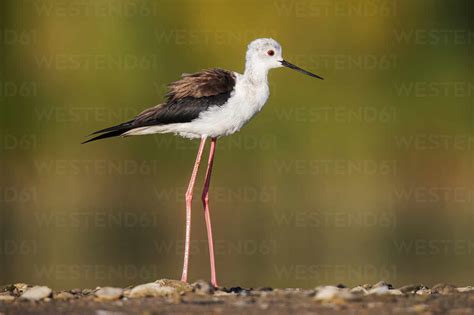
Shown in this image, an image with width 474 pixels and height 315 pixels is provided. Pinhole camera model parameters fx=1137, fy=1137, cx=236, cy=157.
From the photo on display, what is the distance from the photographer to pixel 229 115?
14.6 metres

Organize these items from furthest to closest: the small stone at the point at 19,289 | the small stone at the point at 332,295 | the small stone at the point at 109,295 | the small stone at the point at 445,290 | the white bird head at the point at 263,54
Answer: the white bird head at the point at 263,54, the small stone at the point at 19,289, the small stone at the point at 445,290, the small stone at the point at 109,295, the small stone at the point at 332,295

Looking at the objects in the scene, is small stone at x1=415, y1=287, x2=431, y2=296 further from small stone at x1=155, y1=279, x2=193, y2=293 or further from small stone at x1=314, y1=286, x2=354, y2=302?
small stone at x1=155, y1=279, x2=193, y2=293

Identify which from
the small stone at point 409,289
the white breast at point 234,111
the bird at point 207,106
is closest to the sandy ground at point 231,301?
the small stone at point 409,289

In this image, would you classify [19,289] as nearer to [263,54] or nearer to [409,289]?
[263,54]

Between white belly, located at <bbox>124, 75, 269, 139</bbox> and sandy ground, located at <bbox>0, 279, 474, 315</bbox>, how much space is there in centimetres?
265

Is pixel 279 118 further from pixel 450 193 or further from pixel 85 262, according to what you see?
pixel 85 262

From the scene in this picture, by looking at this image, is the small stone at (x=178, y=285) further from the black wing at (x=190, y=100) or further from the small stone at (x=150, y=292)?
the black wing at (x=190, y=100)

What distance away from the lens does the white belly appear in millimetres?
14555

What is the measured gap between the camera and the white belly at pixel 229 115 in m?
14.6

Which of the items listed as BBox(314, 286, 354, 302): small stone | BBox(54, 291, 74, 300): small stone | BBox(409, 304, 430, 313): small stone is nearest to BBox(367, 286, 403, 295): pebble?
BBox(314, 286, 354, 302): small stone

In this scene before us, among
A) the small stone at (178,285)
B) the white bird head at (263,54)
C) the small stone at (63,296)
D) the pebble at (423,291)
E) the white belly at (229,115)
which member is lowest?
the pebble at (423,291)

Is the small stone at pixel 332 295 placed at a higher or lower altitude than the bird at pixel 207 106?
lower

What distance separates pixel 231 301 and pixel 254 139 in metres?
14.4

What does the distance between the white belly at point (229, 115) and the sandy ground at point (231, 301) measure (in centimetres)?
265
